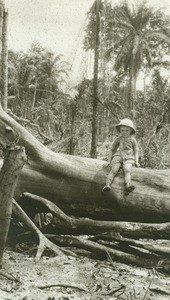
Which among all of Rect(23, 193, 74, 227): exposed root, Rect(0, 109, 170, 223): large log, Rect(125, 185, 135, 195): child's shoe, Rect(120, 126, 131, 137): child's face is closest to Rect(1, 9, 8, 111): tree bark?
Rect(0, 109, 170, 223): large log

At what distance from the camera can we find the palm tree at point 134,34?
36.1 m

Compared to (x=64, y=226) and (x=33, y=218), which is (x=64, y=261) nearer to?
(x=64, y=226)

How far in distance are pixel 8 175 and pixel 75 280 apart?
1.67 metres

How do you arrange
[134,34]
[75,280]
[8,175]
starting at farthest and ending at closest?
1. [134,34]
2. [75,280]
3. [8,175]

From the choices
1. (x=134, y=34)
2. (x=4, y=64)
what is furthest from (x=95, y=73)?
(x=134, y=34)

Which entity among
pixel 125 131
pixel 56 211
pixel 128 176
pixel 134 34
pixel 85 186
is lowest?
pixel 56 211

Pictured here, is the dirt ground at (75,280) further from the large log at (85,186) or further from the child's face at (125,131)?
the child's face at (125,131)

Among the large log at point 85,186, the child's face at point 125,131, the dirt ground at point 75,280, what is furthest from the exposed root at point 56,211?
the child's face at point 125,131

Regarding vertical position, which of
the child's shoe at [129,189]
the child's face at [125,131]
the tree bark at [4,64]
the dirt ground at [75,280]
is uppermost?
the tree bark at [4,64]

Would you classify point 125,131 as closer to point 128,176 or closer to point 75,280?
point 128,176

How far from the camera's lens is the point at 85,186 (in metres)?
6.86

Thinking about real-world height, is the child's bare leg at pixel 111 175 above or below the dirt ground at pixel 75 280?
above

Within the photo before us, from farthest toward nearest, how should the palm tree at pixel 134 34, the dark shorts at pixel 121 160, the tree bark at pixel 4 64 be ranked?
the palm tree at pixel 134 34
the tree bark at pixel 4 64
the dark shorts at pixel 121 160

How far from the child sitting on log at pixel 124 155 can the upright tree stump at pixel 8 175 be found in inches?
78.0
